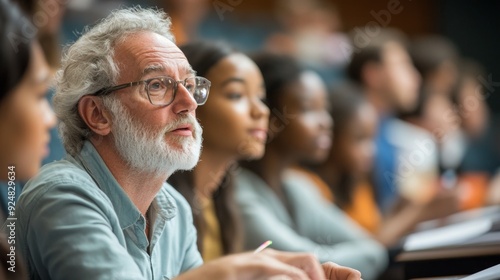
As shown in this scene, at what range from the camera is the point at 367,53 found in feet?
7.80

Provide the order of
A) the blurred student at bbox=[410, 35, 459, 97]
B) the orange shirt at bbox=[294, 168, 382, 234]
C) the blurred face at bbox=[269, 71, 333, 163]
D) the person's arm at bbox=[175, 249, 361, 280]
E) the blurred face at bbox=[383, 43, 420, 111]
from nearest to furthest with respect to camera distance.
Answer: the person's arm at bbox=[175, 249, 361, 280], the blurred face at bbox=[269, 71, 333, 163], the orange shirt at bbox=[294, 168, 382, 234], the blurred face at bbox=[383, 43, 420, 111], the blurred student at bbox=[410, 35, 459, 97]

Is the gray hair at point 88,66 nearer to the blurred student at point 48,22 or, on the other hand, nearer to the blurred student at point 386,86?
the blurred student at point 48,22

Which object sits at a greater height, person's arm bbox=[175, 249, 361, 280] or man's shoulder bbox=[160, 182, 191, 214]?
man's shoulder bbox=[160, 182, 191, 214]

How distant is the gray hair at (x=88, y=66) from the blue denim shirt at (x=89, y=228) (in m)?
0.03

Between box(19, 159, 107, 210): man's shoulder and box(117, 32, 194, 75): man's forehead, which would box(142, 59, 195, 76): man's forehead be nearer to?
box(117, 32, 194, 75): man's forehead

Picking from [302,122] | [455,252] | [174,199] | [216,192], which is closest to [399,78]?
[302,122]

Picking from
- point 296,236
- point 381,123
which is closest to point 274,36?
point 381,123

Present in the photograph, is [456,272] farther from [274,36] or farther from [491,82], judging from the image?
[491,82]

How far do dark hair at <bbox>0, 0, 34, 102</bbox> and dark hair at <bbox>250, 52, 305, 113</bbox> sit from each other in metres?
0.44

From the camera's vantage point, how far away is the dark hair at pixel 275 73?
1.65m

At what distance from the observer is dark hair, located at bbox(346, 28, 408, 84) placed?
2.33 m

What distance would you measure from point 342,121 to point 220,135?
962 mm

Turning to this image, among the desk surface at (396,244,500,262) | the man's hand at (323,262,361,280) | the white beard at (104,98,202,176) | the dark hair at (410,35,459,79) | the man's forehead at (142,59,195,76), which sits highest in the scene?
the dark hair at (410,35,459,79)

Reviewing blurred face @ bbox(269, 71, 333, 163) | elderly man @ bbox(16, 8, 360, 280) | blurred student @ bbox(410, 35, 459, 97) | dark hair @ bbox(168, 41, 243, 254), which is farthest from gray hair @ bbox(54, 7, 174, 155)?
blurred student @ bbox(410, 35, 459, 97)
